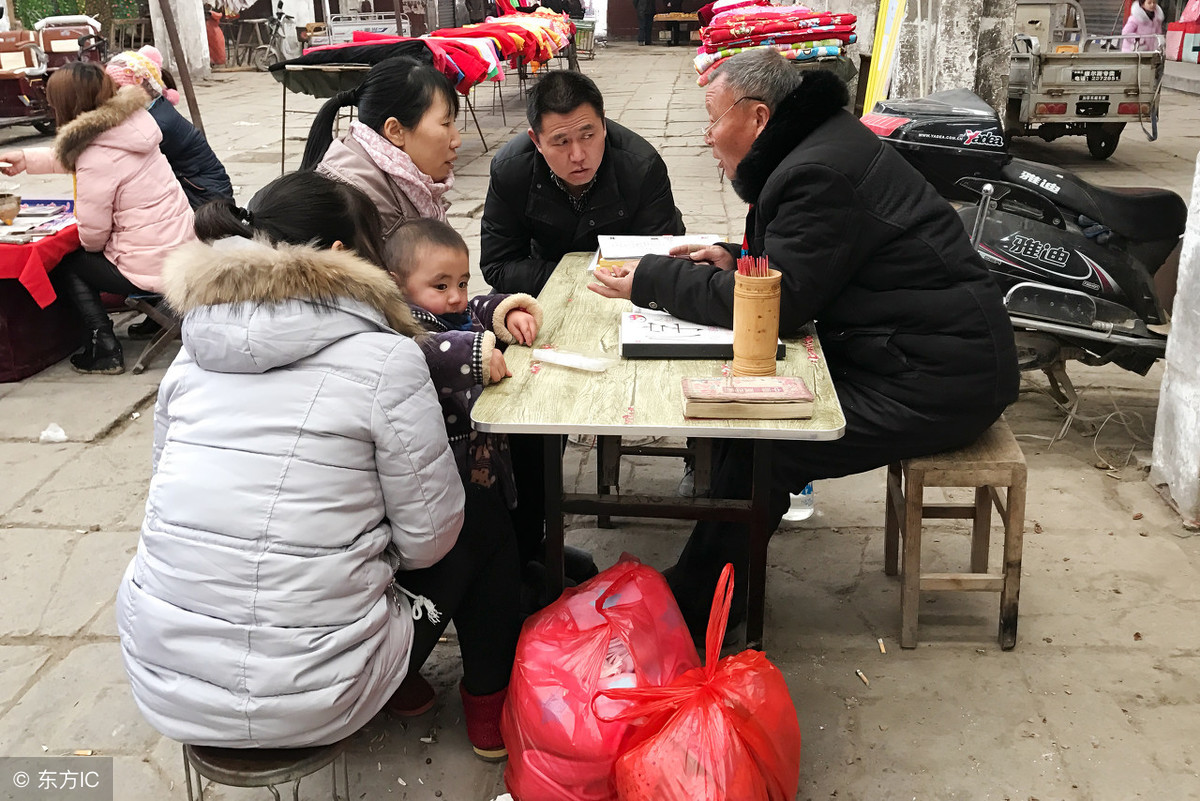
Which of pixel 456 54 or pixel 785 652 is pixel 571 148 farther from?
pixel 456 54

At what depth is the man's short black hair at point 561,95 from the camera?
10.2ft

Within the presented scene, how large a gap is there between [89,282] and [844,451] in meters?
3.80

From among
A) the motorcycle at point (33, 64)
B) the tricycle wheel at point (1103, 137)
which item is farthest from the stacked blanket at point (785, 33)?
the motorcycle at point (33, 64)

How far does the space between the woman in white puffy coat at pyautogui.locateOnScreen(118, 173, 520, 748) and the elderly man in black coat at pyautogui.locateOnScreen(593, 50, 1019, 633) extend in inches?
33.7

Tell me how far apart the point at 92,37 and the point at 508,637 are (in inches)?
475

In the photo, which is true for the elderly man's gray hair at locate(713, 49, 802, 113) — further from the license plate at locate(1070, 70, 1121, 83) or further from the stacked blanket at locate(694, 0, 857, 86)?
the license plate at locate(1070, 70, 1121, 83)

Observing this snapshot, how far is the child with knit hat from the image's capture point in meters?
4.98

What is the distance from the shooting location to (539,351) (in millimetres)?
2418

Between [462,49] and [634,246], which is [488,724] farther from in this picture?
[462,49]

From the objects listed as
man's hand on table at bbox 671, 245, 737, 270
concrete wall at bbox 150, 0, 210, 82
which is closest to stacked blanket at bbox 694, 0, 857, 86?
man's hand on table at bbox 671, 245, 737, 270

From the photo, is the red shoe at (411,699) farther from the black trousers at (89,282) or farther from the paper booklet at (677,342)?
the black trousers at (89,282)

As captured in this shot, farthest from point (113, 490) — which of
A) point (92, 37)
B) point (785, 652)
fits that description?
point (92, 37)

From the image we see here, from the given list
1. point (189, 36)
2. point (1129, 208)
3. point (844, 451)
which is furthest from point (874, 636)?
point (189, 36)

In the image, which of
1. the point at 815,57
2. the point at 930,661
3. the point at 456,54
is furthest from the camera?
the point at 456,54
